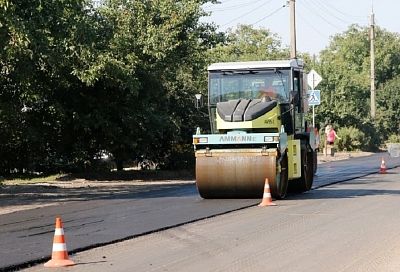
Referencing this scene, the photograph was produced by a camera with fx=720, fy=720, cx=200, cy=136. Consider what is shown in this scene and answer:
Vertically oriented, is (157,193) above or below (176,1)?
below

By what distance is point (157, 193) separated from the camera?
19109mm

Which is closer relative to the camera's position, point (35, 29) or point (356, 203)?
point (356, 203)

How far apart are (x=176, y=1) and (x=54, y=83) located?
29.1 ft

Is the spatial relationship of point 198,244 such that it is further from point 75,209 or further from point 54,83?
point 54,83

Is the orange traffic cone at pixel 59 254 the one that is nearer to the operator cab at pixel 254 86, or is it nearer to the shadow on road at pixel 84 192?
the shadow on road at pixel 84 192

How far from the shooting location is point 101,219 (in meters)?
13.3

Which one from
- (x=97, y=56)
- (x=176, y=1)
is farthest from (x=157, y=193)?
(x=176, y=1)

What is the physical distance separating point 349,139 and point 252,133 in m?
28.3

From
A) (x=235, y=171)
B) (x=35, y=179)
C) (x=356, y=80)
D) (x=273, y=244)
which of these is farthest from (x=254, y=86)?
(x=356, y=80)

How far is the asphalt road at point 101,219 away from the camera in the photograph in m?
Result: 10.2

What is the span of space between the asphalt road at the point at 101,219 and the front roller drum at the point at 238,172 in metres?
0.33

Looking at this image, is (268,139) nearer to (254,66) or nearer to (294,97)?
(294,97)

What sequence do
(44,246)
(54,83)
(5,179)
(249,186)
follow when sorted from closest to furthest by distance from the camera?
(44,246)
(249,186)
(54,83)
(5,179)

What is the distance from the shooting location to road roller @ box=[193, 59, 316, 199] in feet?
53.6
